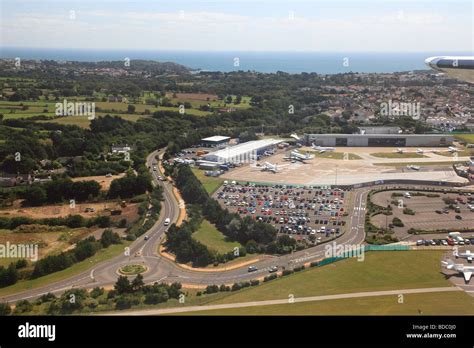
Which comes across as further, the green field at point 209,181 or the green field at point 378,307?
the green field at point 209,181

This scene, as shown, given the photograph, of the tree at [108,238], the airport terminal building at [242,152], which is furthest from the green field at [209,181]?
the tree at [108,238]

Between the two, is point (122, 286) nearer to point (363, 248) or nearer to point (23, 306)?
point (23, 306)

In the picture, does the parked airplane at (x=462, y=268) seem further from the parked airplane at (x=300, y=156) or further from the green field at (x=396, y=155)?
the green field at (x=396, y=155)

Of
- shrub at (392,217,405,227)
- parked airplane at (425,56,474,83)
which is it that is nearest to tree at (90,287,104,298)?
parked airplane at (425,56,474,83)
